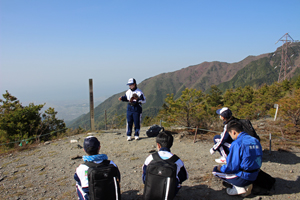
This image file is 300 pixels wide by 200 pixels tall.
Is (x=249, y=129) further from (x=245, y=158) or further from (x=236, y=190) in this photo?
(x=236, y=190)

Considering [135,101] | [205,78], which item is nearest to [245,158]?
[135,101]

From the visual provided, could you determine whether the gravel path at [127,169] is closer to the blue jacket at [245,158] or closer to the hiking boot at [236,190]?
the hiking boot at [236,190]

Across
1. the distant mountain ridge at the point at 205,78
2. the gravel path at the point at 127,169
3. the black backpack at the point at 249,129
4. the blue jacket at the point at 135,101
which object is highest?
the distant mountain ridge at the point at 205,78

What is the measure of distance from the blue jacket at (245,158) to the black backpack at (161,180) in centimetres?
105

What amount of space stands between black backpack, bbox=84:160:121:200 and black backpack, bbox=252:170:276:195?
2320 mm

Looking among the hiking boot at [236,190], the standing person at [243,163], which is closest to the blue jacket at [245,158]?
the standing person at [243,163]

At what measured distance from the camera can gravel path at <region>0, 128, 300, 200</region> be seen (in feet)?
12.4

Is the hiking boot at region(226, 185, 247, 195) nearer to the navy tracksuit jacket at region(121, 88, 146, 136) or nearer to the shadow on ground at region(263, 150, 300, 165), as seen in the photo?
the shadow on ground at region(263, 150, 300, 165)

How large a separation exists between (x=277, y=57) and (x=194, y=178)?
167417mm

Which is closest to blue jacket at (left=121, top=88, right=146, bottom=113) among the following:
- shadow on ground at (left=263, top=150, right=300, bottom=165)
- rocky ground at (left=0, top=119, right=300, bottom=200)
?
rocky ground at (left=0, top=119, right=300, bottom=200)

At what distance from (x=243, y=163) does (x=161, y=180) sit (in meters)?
1.35

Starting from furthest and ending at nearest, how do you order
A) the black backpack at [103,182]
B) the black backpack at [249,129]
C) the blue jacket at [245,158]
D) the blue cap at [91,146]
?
the black backpack at [249,129]
the blue jacket at [245,158]
the blue cap at [91,146]
the black backpack at [103,182]

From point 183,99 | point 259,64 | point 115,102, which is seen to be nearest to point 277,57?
point 259,64

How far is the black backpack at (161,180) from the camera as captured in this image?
8.83 feet
